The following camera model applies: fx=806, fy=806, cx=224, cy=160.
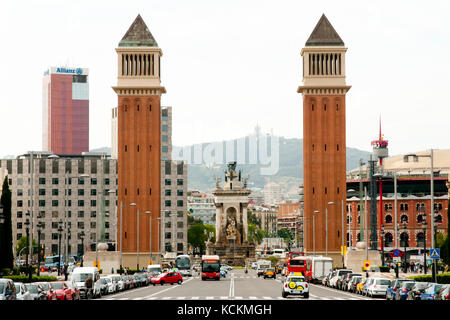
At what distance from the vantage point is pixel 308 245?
119 metres

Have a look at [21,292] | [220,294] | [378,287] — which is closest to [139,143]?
[220,294]

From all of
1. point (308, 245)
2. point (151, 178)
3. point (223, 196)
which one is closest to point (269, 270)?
point (308, 245)

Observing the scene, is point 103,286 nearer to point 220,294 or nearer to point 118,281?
point 118,281

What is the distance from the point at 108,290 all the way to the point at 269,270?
44008 mm

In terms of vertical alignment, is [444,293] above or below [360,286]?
above

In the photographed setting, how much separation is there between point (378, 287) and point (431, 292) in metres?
12.0

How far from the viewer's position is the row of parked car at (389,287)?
40.1 meters

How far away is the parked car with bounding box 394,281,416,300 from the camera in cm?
4522

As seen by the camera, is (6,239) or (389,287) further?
(6,239)

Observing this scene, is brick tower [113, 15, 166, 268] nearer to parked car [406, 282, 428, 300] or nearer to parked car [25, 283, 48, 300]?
parked car [406, 282, 428, 300]

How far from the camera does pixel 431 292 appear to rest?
40.4 metres

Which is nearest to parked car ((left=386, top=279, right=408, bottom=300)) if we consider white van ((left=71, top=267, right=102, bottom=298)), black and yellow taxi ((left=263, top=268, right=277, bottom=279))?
white van ((left=71, top=267, right=102, bottom=298))

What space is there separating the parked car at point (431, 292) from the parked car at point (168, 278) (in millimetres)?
39885
